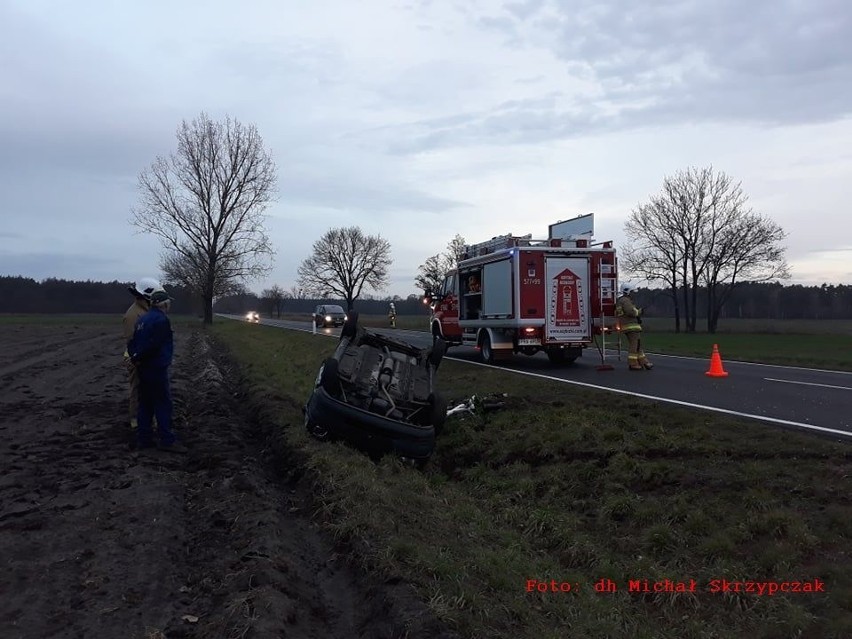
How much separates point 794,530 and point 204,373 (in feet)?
48.7

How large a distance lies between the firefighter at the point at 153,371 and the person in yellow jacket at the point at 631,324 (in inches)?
381

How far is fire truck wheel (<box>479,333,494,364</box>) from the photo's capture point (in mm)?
17719

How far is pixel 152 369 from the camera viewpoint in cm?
856

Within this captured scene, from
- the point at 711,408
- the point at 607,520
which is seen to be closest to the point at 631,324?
the point at 711,408

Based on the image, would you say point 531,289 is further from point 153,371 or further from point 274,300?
point 274,300

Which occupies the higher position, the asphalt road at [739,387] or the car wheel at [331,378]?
the car wheel at [331,378]

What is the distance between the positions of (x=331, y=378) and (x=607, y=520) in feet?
11.8

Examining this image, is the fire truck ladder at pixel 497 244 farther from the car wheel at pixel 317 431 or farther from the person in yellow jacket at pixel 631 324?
the car wheel at pixel 317 431

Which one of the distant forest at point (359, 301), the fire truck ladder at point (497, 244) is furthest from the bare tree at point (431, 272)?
the fire truck ladder at point (497, 244)

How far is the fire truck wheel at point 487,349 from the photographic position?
17.7 metres

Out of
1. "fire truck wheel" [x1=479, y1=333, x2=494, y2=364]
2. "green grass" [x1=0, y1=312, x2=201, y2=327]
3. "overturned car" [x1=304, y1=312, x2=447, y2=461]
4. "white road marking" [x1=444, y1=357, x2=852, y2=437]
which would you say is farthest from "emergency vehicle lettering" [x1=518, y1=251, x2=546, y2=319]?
"green grass" [x1=0, y1=312, x2=201, y2=327]

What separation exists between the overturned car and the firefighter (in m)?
1.73

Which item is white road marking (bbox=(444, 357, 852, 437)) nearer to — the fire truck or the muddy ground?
the fire truck

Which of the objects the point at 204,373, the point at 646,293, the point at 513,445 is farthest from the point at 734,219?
the point at 513,445
